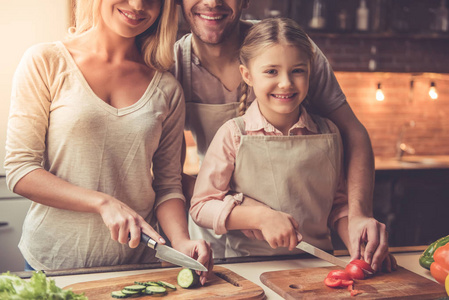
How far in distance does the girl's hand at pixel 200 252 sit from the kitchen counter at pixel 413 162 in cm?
294

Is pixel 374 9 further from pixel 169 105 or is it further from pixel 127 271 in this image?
pixel 127 271

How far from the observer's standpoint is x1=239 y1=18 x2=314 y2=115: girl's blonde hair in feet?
5.24

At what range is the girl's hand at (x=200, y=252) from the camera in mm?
1365

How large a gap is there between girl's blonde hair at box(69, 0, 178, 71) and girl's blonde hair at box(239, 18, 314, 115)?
8.8 inches

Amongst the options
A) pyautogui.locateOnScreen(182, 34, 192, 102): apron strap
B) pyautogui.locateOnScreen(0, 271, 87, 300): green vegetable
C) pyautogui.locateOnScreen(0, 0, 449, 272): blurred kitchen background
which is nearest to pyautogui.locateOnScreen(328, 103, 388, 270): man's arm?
pyautogui.locateOnScreen(182, 34, 192, 102): apron strap

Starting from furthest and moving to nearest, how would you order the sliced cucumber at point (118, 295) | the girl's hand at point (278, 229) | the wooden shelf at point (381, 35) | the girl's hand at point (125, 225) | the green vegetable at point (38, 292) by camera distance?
the wooden shelf at point (381, 35) < the girl's hand at point (278, 229) < the girl's hand at point (125, 225) < the sliced cucumber at point (118, 295) < the green vegetable at point (38, 292)

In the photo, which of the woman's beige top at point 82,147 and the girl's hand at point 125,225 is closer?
the girl's hand at point 125,225

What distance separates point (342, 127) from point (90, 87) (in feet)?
2.61

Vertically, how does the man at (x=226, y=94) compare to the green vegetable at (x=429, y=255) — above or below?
above

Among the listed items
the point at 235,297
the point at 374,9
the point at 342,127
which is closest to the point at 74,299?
the point at 235,297

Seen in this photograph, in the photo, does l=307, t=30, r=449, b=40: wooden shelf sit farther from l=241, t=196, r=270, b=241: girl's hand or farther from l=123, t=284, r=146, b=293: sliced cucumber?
l=123, t=284, r=146, b=293: sliced cucumber

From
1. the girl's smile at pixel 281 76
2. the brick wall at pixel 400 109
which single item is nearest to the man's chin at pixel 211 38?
the girl's smile at pixel 281 76

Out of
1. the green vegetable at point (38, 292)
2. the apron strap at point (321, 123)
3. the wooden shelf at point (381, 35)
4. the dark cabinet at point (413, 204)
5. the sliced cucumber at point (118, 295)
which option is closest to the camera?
the green vegetable at point (38, 292)

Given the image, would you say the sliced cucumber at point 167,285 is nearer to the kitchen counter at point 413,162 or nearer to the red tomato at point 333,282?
the red tomato at point 333,282
